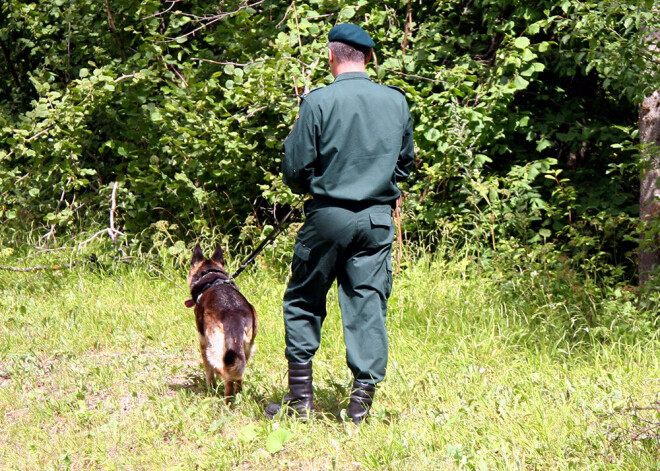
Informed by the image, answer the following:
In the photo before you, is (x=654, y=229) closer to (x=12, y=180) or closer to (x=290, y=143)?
(x=290, y=143)

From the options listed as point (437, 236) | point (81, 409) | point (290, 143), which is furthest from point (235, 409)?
point (437, 236)

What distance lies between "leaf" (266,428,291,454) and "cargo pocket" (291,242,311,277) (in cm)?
84

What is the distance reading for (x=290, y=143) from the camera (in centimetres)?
400

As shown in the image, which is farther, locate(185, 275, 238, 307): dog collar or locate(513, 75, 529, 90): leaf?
locate(513, 75, 529, 90): leaf

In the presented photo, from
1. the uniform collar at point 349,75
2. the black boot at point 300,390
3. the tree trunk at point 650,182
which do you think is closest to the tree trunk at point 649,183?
the tree trunk at point 650,182

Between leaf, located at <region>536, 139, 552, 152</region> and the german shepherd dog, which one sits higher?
leaf, located at <region>536, 139, 552, 152</region>

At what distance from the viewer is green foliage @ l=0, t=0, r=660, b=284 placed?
6695mm

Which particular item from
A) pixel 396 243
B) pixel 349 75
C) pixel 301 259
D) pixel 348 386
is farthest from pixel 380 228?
pixel 396 243

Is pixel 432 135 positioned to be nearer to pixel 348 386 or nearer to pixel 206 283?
pixel 206 283

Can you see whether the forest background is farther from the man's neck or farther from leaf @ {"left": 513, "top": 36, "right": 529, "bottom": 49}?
the man's neck

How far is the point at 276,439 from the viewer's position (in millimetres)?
3879

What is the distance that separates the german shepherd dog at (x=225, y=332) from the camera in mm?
4500

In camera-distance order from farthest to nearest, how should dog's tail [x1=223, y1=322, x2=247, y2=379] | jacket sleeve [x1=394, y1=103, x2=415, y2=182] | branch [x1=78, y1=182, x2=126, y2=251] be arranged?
branch [x1=78, y1=182, x2=126, y2=251] → dog's tail [x1=223, y1=322, x2=247, y2=379] → jacket sleeve [x1=394, y1=103, x2=415, y2=182]

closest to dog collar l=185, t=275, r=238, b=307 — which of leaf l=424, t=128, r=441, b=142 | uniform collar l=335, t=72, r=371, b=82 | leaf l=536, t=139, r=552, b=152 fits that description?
uniform collar l=335, t=72, r=371, b=82
